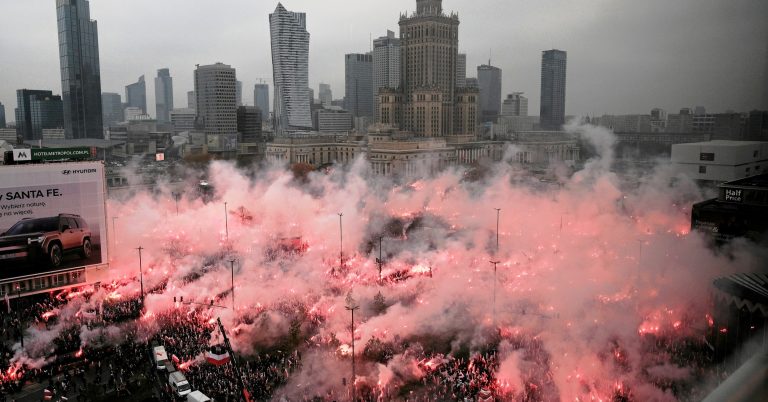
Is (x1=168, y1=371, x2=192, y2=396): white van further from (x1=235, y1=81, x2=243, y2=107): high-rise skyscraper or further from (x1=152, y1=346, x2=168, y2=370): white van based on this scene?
(x1=235, y1=81, x2=243, y2=107): high-rise skyscraper

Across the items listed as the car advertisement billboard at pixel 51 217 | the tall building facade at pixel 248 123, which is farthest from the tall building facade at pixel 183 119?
the car advertisement billboard at pixel 51 217

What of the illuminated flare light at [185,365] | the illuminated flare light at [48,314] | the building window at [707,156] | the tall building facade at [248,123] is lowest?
the illuminated flare light at [185,365]

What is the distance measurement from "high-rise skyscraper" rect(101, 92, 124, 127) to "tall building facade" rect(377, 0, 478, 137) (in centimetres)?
3142

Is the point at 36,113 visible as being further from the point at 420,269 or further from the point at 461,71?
the point at 420,269

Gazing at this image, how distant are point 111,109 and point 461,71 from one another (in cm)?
4303

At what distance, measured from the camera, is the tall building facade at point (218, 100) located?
7575cm

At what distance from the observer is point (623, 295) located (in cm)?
1395

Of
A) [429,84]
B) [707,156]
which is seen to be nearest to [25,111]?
[429,84]

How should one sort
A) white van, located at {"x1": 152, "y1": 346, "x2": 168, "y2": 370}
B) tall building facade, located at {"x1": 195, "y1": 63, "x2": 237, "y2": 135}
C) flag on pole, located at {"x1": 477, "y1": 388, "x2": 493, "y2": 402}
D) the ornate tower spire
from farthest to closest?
1. tall building facade, located at {"x1": 195, "y1": 63, "x2": 237, "y2": 135}
2. the ornate tower spire
3. white van, located at {"x1": 152, "y1": 346, "x2": 168, "y2": 370}
4. flag on pole, located at {"x1": 477, "y1": 388, "x2": 493, "y2": 402}

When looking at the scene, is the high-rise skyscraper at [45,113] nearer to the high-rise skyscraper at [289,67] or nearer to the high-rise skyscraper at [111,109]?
the high-rise skyscraper at [111,109]

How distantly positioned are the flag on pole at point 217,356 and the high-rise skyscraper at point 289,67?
68818mm

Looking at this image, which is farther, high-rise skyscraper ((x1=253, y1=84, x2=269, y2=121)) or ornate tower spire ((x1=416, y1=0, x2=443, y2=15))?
high-rise skyscraper ((x1=253, y1=84, x2=269, y2=121))

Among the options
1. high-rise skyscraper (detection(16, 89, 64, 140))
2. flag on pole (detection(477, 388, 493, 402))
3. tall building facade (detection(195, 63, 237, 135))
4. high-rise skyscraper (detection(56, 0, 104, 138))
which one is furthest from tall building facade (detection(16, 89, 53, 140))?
→ flag on pole (detection(477, 388, 493, 402))

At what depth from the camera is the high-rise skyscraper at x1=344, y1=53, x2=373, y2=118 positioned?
304 ft
